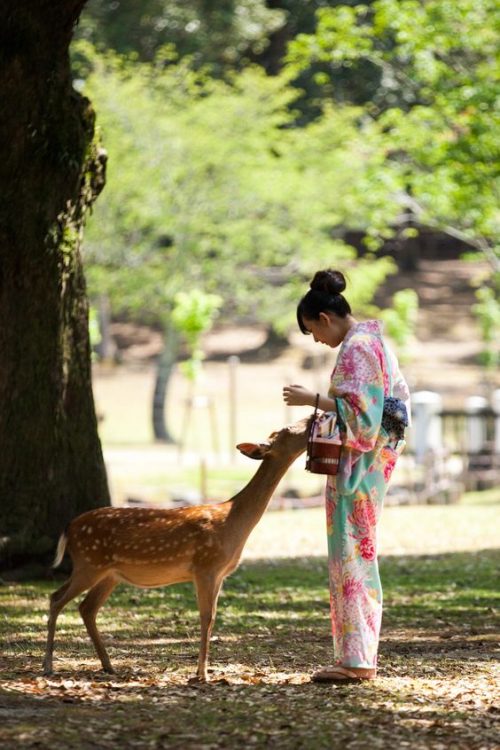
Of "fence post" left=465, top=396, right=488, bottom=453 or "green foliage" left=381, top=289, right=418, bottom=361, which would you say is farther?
"green foliage" left=381, top=289, right=418, bottom=361

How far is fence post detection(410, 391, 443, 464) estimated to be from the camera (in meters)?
25.5

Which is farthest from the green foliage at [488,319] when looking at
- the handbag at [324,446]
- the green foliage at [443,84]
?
the handbag at [324,446]

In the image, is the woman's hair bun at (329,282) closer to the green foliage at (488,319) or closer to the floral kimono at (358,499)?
the floral kimono at (358,499)

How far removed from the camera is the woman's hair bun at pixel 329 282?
6.68 metres

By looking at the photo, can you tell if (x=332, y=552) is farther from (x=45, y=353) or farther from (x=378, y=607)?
(x=45, y=353)

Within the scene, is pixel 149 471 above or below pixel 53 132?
below

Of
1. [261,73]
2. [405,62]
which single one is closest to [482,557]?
[405,62]

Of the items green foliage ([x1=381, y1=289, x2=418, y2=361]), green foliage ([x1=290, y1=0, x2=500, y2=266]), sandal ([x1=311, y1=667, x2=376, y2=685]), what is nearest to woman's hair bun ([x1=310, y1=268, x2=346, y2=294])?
sandal ([x1=311, y1=667, x2=376, y2=685])

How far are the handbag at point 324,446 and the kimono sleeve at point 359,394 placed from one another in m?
0.04

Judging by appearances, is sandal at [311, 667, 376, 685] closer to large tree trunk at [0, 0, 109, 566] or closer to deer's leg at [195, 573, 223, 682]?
deer's leg at [195, 573, 223, 682]

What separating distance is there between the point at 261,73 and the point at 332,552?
30263 millimetres

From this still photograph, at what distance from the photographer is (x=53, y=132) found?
1066cm

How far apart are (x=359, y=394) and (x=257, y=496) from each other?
0.76 metres

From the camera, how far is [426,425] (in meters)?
25.7
